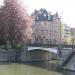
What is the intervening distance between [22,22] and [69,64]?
17.1 m

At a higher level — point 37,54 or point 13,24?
point 13,24

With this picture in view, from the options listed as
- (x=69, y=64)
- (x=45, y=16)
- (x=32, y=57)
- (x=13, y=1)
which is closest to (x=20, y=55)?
(x=32, y=57)

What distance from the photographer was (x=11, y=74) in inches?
1469

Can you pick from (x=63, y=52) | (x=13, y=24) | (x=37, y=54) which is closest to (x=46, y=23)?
(x=37, y=54)

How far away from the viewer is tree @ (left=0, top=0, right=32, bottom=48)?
184 ft

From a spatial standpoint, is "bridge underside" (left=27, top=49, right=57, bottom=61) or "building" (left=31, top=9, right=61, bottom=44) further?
"building" (left=31, top=9, right=61, bottom=44)

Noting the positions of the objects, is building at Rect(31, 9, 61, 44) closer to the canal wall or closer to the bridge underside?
the bridge underside

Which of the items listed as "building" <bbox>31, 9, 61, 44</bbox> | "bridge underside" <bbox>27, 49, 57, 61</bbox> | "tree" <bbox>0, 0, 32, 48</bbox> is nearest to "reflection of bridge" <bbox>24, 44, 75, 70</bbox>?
"bridge underside" <bbox>27, 49, 57, 61</bbox>

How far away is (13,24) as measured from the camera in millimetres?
55938

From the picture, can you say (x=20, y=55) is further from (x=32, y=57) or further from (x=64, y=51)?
(x=64, y=51)

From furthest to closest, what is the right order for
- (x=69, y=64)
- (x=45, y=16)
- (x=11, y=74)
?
1. (x=45, y=16)
2. (x=69, y=64)
3. (x=11, y=74)

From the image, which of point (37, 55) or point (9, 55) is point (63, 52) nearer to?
point (37, 55)

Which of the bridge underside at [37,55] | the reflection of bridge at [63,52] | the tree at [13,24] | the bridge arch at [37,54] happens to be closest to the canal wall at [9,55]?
the bridge underside at [37,55]

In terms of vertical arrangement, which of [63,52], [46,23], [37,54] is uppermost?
[46,23]
